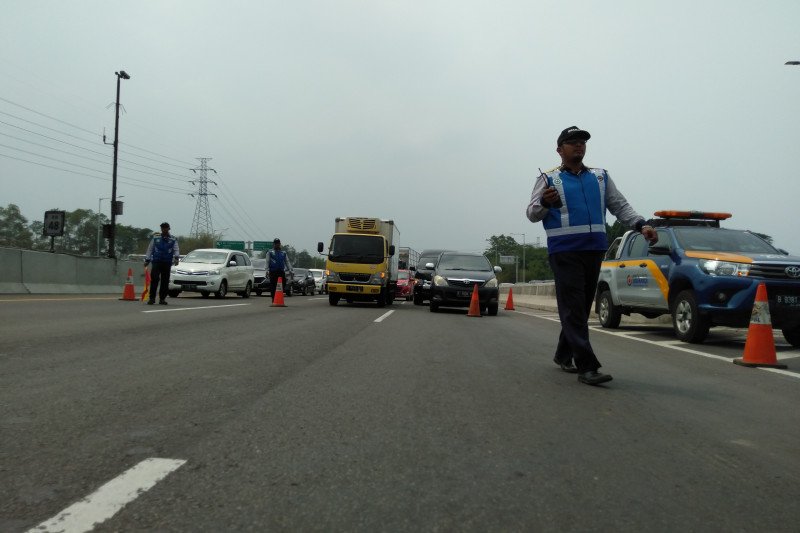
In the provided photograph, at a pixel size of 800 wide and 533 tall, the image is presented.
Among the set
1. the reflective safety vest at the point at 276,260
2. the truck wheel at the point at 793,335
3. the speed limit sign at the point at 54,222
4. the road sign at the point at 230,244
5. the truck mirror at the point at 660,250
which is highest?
the road sign at the point at 230,244

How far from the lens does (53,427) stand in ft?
12.1

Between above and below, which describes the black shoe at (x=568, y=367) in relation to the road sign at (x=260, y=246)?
below

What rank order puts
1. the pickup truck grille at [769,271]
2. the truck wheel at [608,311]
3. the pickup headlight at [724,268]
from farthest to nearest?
the truck wheel at [608,311] < the pickup headlight at [724,268] < the pickup truck grille at [769,271]

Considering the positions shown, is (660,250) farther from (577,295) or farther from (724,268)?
(577,295)

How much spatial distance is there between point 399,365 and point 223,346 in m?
2.21

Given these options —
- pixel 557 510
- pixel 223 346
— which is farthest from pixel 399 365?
pixel 557 510

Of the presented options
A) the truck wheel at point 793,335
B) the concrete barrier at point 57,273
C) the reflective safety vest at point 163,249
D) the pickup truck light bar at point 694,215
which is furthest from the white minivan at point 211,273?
the truck wheel at point 793,335

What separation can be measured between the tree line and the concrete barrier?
3177 centimetres

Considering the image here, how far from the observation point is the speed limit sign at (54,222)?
22319mm

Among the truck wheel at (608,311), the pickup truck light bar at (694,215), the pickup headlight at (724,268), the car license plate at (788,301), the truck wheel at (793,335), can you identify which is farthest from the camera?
the truck wheel at (608,311)

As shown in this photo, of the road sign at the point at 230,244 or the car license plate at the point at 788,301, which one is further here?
Answer: the road sign at the point at 230,244

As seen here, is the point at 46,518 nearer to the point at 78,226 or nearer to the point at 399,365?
the point at 399,365

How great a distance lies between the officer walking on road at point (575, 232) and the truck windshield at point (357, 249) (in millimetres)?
14251

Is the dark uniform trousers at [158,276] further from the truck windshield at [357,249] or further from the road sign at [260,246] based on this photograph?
the road sign at [260,246]
